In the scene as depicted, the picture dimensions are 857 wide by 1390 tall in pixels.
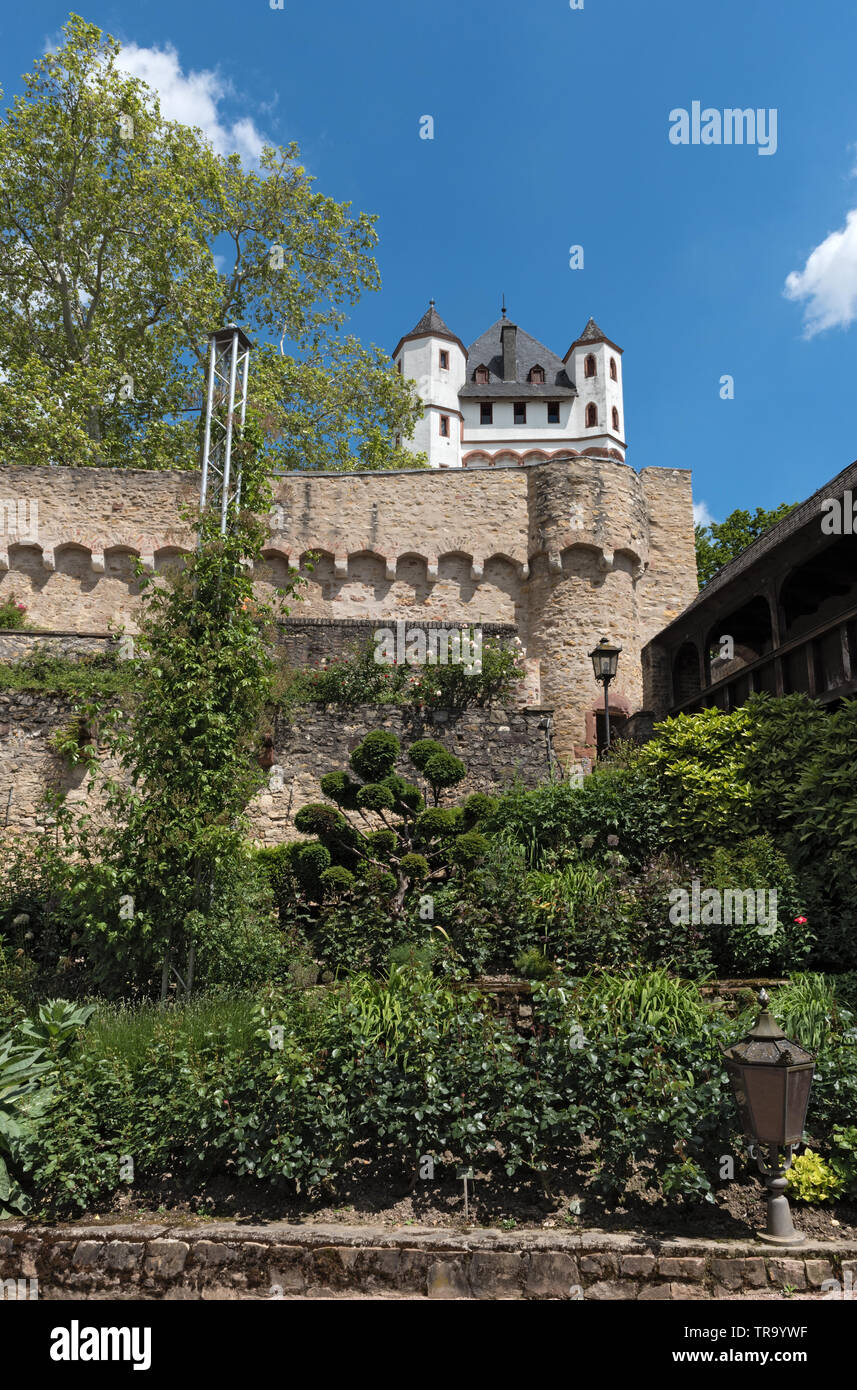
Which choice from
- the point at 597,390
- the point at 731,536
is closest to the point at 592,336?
the point at 597,390

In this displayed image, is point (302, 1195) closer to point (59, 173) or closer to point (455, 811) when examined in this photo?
point (455, 811)

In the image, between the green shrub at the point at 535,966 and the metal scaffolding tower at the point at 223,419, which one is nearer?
the green shrub at the point at 535,966

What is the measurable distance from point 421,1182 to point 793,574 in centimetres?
1015

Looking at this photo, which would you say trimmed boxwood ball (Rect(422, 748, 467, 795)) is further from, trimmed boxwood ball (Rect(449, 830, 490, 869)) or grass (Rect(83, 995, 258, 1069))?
grass (Rect(83, 995, 258, 1069))

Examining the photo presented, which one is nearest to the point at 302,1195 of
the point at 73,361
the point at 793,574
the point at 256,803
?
the point at 256,803

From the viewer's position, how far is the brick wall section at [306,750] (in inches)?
489

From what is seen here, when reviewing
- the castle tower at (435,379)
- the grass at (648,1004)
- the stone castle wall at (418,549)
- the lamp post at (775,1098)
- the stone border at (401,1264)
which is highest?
the castle tower at (435,379)

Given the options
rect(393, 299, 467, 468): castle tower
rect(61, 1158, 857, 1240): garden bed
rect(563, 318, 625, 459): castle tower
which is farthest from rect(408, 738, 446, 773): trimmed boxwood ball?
rect(563, 318, 625, 459): castle tower

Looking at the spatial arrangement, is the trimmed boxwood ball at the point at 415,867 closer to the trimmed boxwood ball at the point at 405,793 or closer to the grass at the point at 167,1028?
the trimmed boxwood ball at the point at 405,793

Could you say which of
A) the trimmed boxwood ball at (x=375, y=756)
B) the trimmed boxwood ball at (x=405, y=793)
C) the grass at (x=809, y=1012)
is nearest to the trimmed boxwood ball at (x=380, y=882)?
the trimmed boxwood ball at (x=405, y=793)

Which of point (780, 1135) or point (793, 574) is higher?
point (793, 574)

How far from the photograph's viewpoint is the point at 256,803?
41.9 feet

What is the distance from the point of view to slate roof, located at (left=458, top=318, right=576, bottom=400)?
4694 centimetres

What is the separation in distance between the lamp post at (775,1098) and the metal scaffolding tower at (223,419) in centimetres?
630
